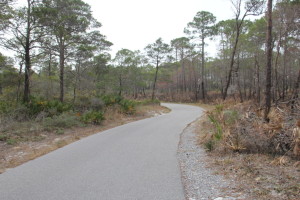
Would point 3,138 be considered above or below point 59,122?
below

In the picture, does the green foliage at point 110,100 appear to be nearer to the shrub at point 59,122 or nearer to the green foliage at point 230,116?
the shrub at point 59,122

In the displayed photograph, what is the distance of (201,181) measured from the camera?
13.6ft

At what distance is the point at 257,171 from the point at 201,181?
1.22 metres

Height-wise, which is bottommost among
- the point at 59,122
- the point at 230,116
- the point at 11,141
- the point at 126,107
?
the point at 11,141

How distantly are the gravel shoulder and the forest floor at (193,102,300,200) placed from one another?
0.08m

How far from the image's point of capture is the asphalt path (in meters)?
3.64

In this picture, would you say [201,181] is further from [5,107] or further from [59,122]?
[5,107]

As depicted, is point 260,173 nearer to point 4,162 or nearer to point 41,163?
point 41,163

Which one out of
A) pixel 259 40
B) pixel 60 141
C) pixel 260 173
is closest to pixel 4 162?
pixel 60 141

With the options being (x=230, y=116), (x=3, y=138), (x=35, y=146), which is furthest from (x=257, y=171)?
(x=3, y=138)

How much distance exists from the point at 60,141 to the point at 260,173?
717 cm

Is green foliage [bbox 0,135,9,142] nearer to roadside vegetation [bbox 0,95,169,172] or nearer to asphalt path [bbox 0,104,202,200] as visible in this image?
roadside vegetation [bbox 0,95,169,172]

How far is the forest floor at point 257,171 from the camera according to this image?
3.39 metres

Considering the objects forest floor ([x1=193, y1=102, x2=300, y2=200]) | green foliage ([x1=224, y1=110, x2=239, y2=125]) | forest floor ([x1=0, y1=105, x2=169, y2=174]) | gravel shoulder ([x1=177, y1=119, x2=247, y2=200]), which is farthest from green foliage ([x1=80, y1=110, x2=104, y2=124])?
forest floor ([x1=193, y1=102, x2=300, y2=200])
